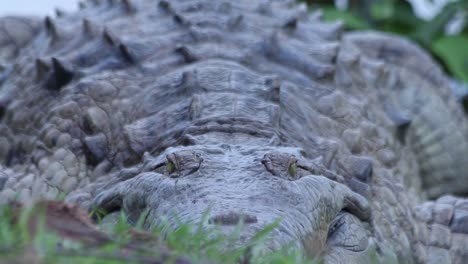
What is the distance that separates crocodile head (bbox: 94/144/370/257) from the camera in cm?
333

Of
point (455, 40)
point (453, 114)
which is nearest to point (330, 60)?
point (453, 114)

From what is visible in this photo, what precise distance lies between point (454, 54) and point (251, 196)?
18.7 feet

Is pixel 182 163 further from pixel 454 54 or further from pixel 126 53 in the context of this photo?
pixel 454 54

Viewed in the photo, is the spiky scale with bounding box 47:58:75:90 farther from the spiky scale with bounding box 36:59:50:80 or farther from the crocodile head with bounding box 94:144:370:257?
the crocodile head with bounding box 94:144:370:257

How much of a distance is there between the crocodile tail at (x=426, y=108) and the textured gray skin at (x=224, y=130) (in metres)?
0.40

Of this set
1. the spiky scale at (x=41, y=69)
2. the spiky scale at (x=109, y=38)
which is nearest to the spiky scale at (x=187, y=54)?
the spiky scale at (x=109, y=38)

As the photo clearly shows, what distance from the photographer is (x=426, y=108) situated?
709 cm

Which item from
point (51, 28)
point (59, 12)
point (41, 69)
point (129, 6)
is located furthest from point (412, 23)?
point (41, 69)

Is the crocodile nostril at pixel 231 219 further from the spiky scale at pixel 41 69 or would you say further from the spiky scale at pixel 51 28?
the spiky scale at pixel 51 28

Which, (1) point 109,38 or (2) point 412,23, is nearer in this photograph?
(1) point 109,38

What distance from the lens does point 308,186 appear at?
12.3 feet

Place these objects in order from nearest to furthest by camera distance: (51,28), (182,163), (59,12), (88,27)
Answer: (182,163)
(88,27)
(51,28)
(59,12)

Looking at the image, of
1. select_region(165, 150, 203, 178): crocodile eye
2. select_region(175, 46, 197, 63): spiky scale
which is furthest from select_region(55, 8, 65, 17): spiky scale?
select_region(165, 150, 203, 178): crocodile eye

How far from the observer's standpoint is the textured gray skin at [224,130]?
3662 mm
